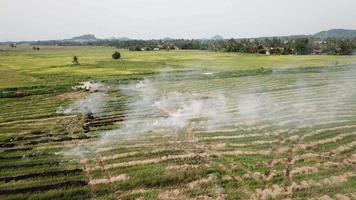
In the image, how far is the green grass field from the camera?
2012 cm

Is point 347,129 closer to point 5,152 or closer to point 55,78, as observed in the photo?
point 5,152

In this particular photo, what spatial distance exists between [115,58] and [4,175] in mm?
85172

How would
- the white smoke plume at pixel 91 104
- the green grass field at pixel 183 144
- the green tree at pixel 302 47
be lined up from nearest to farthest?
1. the green grass field at pixel 183 144
2. the white smoke plume at pixel 91 104
3. the green tree at pixel 302 47

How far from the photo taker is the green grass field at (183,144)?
20125 mm

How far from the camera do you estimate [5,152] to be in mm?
26250

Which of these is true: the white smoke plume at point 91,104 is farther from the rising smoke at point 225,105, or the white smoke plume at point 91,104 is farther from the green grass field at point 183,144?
the green grass field at point 183,144

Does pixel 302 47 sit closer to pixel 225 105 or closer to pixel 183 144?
pixel 225 105

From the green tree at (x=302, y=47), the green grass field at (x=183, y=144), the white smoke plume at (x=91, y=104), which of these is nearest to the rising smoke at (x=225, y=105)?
the white smoke plume at (x=91, y=104)

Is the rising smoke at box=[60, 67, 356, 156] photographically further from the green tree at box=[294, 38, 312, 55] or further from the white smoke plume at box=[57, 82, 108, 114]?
the green tree at box=[294, 38, 312, 55]

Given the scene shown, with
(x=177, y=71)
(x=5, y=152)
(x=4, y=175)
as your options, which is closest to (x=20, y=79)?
(x=177, y=71)

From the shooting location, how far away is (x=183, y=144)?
2678 centimetres

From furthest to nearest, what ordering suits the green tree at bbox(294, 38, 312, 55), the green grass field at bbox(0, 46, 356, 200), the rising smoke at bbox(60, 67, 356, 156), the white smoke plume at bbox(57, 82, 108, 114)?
the green tree at bbox(294, 38, 312, 55), the white smoke plume at bbox(57, 82, 108, 114), the rising smoke at bbox(60, 67, 356, 156), the green grass field at bbox(0, 46, 356, 200)

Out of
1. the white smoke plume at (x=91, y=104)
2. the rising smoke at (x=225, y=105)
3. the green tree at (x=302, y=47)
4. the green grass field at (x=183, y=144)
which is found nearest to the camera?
the green grass field at (x=183, y=144)

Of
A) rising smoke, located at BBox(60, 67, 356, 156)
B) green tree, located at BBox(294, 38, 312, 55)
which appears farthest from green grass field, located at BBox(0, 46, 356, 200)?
green tree, located at BBox(294, 38, 312, 55)
